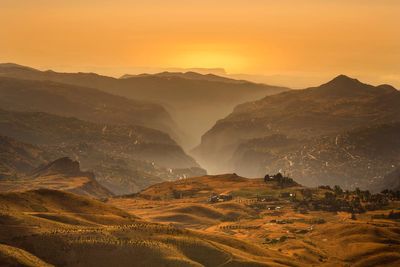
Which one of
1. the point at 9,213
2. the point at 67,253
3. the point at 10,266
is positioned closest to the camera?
the point at 10,266

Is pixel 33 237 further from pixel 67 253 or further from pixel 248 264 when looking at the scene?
pixel 248 264

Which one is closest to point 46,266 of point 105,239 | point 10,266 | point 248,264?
point 10,266

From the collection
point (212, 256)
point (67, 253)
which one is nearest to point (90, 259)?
point (67, 253)

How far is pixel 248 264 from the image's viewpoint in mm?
197875

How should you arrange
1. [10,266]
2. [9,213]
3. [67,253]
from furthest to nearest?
[9,213], [67,253], [10,266]

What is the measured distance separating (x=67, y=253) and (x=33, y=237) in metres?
9.75

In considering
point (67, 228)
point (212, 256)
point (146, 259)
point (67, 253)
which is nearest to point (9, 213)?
point (67, 228)

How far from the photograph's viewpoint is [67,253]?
6796 inches

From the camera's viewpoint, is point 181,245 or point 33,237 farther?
point 181,245

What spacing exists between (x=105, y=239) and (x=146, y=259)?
1230cm

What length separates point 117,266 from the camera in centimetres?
17275

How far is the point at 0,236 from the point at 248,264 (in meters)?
63.3

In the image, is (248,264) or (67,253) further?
(248,264)

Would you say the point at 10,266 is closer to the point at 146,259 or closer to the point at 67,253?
the point at 67,253
